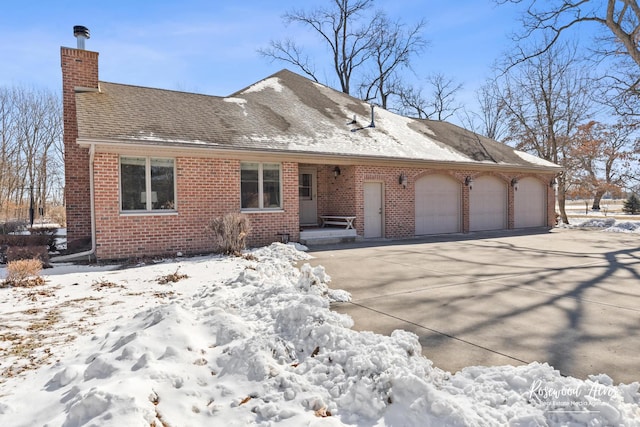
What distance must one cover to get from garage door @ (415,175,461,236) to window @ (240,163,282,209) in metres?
5.72

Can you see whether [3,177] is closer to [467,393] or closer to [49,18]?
[49,18]

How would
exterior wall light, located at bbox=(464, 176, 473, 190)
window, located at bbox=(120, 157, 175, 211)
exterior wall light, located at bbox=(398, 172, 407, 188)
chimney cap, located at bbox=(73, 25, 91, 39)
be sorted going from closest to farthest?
1. window, located at bbox=(120, 157, 175, 211)
2. chimney cap, located at bbox=(73, 25, 91, 39)
3. exterior wall light, located at bbox=(398, 172, 407, 188)
4. exterior wall light, located at bbox=(464, 176, 473, 190)

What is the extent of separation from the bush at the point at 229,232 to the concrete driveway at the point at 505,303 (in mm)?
2021

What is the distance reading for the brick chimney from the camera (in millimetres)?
10242

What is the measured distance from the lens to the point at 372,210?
13.4 m

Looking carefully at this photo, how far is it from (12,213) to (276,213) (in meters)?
20.0

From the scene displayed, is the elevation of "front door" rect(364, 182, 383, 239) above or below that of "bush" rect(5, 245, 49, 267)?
above

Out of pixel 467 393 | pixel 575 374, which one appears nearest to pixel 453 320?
pixel 575 374

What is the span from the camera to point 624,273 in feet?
23.3

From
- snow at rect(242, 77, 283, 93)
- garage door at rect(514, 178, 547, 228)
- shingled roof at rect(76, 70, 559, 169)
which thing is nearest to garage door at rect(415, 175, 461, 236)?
shingled roof at rect(76, 70, 559, 169)

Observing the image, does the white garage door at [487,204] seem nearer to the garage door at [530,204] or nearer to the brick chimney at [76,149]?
the garage door at [530,204]

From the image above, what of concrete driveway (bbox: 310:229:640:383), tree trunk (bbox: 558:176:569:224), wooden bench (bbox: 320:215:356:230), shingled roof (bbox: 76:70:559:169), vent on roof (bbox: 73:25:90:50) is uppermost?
vent on roof (bbox: 73:25:90:50)

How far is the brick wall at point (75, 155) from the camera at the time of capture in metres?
10.2

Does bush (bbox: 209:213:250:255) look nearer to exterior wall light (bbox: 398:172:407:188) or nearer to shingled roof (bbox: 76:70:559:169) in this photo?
shingled roof (bbox: 76:70:559:169)
